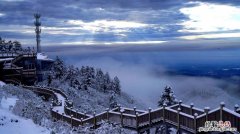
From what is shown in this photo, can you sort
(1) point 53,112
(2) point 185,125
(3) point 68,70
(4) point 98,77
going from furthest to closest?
(4) point 98,77
(3) point 68,70
(1) point 53,112
(2) point 185,125

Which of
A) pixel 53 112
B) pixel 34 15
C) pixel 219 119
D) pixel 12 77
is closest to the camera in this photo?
pixel 219 119

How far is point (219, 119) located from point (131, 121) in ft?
23.6

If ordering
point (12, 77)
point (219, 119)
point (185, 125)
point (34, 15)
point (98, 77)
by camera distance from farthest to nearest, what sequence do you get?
point (98, 77), point (34, 15), point (12, 77), point (185, 125), point (219, 119)

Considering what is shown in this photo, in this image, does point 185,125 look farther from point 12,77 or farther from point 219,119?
point 12,77

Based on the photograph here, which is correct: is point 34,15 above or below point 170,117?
above

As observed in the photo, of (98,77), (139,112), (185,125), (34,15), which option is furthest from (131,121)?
(98,77)

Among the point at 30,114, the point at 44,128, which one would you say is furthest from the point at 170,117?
the point at 30,114

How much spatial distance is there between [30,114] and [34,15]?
61265mm

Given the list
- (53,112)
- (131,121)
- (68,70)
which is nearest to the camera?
(131,121)

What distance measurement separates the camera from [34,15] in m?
84.2

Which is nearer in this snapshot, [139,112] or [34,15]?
[139,112]

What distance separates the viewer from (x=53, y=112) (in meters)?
33.9

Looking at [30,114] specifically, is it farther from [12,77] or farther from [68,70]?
[68,70]

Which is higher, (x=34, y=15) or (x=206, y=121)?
(x=34, y=15)
